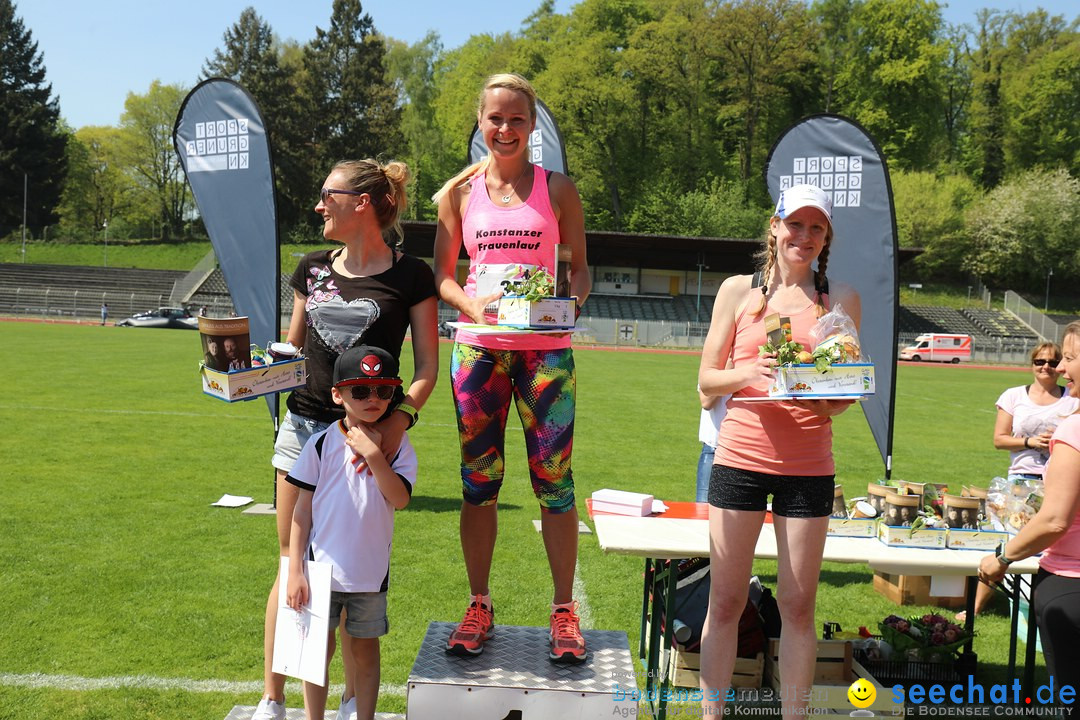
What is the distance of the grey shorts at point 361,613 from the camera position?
9.73 feet

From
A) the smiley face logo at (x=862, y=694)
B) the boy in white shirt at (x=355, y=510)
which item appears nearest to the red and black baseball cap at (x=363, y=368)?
the boy in white shirt at (x=355, y=510)

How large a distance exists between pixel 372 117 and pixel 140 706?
67.0m

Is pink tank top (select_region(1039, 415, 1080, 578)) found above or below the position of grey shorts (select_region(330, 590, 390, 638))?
above

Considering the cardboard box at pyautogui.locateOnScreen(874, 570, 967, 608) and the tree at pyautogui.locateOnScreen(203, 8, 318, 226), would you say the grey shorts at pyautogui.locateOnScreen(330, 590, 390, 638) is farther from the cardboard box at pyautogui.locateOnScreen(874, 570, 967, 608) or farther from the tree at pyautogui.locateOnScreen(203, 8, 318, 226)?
the tree at pyautogui.locateOnScreen(203, 8, 318, 226)

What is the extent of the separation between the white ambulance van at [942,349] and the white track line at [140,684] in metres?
38.6

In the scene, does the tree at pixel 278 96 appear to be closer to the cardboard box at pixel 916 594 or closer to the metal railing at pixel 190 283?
the metal railing at pixel 190 283

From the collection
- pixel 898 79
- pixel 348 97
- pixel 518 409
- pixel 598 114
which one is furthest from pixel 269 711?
pixel 348 97

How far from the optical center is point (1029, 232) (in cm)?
5325

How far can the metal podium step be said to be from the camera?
304 cm

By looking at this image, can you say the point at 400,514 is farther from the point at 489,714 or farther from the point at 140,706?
the point at 489,714

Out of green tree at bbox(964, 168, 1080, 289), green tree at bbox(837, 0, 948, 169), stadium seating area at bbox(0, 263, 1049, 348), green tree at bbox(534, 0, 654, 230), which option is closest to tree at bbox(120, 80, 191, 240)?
stadium seating area at bbox(0, 263, 1049, 348)

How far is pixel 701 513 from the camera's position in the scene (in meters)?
4.32

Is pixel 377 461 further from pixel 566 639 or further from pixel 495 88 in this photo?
pixel 495 88

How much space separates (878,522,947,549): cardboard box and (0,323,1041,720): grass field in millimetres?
1133
